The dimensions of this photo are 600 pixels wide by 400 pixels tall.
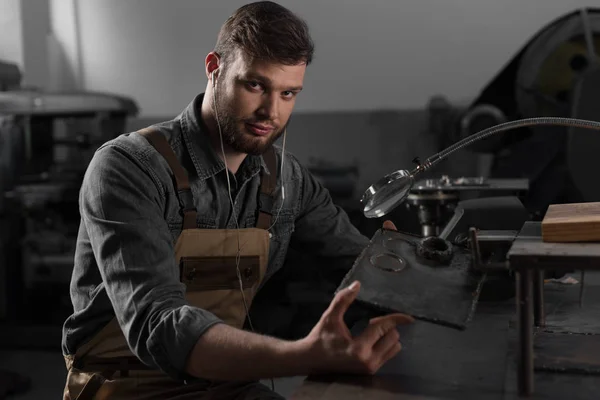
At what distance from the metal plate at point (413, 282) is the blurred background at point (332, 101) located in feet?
2.89

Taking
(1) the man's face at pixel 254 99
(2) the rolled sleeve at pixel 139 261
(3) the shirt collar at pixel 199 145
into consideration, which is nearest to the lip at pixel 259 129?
(1) the man's face at pixel 254 99

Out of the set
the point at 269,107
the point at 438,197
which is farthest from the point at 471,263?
the point at 438,197

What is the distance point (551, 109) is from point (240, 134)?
159 centimetres

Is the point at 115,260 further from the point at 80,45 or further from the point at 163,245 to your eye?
the point at 80,45

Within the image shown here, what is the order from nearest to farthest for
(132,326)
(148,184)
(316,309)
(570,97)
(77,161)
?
(132,326) → (148,184) → (570,97) → (316,309) → (77,161)

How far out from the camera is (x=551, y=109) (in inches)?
106

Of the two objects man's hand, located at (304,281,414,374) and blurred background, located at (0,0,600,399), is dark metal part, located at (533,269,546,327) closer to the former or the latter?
man's hand, located at (304,281,414,374)

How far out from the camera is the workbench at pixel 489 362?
3.29 feet

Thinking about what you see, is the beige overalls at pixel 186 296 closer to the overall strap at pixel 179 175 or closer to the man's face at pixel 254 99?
the overall strap at pixel 179 175

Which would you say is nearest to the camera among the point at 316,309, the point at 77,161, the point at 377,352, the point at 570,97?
the point at 377,352

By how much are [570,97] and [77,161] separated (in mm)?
2217

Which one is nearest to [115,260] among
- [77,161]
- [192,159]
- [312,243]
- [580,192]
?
[192,159]

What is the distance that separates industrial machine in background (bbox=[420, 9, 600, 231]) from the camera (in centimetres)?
262

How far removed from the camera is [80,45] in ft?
11.8
